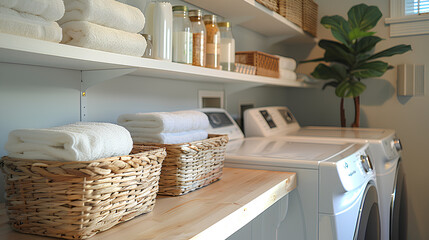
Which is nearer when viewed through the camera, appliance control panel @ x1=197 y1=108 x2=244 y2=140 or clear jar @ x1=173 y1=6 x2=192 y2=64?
clear jar @ x1=173 y1=6 x2=192 y2=64

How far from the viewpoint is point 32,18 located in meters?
0.74

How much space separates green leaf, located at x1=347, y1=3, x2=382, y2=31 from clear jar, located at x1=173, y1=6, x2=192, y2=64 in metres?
1.57

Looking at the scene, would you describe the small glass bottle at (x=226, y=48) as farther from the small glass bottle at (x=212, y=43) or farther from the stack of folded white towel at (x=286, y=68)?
the stack of folded white towel at (x=286, y=68)

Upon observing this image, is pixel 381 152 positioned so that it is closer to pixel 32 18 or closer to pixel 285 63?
pixel 285 63

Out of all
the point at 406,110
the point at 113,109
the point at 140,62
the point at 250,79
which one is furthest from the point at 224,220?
the point at 406,110

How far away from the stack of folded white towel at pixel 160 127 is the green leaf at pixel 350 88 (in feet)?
5.32

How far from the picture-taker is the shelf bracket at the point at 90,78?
3.55ft

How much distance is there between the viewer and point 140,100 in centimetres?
147

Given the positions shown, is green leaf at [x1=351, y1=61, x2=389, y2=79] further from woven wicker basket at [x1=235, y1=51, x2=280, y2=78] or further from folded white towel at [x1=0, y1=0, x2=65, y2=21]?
folded white towel at [x1=0, y1=0, x2=65, y2=21]

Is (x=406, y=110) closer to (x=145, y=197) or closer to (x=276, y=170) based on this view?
(x=276, y=170)

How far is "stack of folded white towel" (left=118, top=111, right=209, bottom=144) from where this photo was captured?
1.05 meters

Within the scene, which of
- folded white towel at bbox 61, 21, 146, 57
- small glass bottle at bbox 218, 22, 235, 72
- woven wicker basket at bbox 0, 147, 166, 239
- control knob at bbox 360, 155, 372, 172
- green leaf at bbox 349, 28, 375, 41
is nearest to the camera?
woven wicker basket at bbox 0, 147, 166, 239

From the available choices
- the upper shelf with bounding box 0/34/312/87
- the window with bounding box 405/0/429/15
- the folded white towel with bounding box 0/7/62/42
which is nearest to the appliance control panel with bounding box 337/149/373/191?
the upper shelf with bounding box 0/34/312/87

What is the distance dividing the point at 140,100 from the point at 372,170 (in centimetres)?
105
